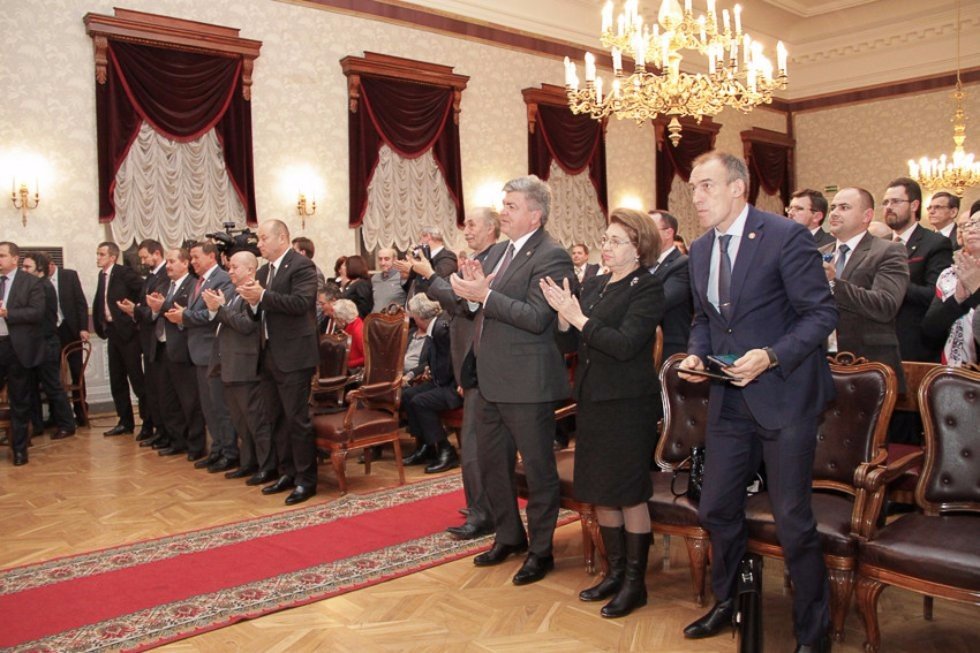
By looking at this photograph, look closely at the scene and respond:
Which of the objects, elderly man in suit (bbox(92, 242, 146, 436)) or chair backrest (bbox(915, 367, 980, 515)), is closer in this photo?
chair backrest (bbox(915, 367, 980, 515))

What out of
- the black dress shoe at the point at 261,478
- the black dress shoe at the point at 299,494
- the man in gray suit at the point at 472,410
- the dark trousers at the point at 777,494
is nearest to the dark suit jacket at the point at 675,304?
the man in gray suit at the point at 472,410

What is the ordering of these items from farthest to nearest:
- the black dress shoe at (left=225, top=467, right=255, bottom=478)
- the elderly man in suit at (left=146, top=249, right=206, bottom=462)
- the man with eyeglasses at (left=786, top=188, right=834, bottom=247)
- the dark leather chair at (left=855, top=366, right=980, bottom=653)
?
the elderly man in suit at (left=146, top=249, right=206, bottom=462), the black dress shoe at (left=225, top=467, right=255, bottom=478), the man with eyeglasses at (left=786, top=188, right=834, bottom=247), the dark leather chair at (left=855, top=366, right=980, bottom=653)

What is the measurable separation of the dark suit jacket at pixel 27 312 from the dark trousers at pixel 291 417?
246 centimetres

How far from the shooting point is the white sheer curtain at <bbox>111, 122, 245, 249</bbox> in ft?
26.8

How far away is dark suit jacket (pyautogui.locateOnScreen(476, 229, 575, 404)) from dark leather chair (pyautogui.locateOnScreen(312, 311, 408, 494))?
1.84m

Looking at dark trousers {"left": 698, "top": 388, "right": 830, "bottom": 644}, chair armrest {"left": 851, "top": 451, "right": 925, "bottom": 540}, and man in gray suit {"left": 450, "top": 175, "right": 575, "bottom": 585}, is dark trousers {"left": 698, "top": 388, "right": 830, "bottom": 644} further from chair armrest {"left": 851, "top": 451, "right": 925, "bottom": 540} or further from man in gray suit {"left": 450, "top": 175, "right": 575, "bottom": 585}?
man in gray suit {"left": 450, "top": 175, "right": 575, "bottom": 585}

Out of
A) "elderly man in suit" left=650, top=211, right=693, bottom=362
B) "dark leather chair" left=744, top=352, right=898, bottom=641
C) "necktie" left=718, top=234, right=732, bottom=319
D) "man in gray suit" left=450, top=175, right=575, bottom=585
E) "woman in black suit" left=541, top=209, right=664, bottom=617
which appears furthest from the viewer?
"elderly man in suit" left=650, top=211, right=693, bottom=362

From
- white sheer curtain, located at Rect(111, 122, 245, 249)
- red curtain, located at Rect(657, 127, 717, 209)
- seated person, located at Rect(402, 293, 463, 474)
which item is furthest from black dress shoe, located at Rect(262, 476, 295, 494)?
red curtain, located at Rect(657, 127, 717, 209)

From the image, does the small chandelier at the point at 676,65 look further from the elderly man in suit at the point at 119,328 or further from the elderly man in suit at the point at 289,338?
the elderly man in suit at the point at 119,328

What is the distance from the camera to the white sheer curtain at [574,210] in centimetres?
1175

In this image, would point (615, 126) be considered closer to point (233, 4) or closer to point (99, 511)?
point (233, 4)

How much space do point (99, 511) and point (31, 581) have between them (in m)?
1.23

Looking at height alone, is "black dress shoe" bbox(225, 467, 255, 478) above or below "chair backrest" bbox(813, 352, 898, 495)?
below

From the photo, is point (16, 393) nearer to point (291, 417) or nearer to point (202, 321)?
point (202, 321)
